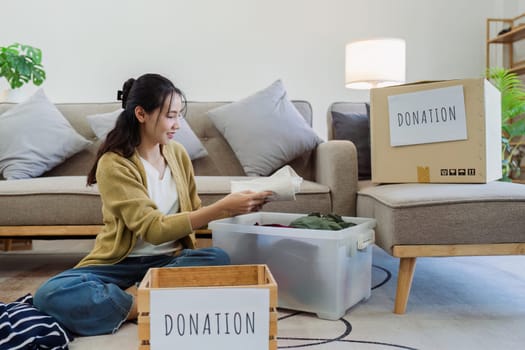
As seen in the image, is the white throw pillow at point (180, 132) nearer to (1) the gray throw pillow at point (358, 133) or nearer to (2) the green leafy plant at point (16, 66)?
(1) the gray throw pillow at point (358, 133)

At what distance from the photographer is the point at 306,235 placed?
1522 millimetres

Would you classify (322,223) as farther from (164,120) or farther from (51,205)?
(51,205)

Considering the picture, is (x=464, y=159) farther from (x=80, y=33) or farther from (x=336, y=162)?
(x=80, y=33)

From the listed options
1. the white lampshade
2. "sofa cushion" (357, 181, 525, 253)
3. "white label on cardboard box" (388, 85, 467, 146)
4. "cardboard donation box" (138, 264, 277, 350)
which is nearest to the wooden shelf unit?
the white lampshade

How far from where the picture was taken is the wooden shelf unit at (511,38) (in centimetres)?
403

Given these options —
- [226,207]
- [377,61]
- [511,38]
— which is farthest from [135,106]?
[511,38]

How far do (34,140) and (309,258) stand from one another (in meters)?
1.47

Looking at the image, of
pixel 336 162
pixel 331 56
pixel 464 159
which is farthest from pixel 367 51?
pixel 464 159

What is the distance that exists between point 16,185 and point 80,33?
7.38 ft

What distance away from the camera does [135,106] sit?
59.5 inches

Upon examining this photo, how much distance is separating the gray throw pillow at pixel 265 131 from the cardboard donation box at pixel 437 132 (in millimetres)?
495

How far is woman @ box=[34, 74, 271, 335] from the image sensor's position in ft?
4.57

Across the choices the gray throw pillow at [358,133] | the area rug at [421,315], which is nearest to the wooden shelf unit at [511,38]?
the gray throw pillow at [358,133]

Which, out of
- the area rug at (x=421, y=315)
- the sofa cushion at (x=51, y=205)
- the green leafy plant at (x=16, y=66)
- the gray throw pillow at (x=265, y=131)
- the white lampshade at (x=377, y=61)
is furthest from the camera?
the white lampshade at (x=377, y=61)
